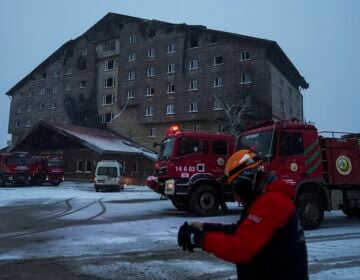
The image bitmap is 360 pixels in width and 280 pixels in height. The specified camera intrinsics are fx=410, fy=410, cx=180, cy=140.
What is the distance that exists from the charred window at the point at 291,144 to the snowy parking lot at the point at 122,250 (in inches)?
85.2

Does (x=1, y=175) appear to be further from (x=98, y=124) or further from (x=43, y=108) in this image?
(x=43, y=108)

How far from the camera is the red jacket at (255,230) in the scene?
247cm

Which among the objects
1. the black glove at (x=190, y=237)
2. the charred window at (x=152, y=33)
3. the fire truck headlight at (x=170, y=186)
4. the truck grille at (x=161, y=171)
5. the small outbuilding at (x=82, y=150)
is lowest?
the black glove at (x=190, y=237)

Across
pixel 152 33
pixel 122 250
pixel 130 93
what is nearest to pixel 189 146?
pixel 122 250

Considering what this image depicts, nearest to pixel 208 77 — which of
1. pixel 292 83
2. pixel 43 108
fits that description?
pixel 292 83

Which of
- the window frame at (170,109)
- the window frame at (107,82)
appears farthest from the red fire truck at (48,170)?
the window frame at (107,82)

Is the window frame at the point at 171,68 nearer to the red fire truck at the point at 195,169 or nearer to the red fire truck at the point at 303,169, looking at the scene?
the red fire truck at the point at 195,169

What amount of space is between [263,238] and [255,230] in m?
0.07

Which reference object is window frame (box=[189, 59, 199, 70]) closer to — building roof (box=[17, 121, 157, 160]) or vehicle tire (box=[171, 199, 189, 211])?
building roof (box=[17, 121, 157, 160])

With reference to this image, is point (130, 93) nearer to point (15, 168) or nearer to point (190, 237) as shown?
point (15, 168)

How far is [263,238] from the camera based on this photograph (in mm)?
2467

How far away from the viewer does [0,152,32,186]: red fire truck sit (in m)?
32.7

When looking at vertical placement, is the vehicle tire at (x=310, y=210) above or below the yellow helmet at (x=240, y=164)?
below

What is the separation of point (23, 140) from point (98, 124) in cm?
1198
